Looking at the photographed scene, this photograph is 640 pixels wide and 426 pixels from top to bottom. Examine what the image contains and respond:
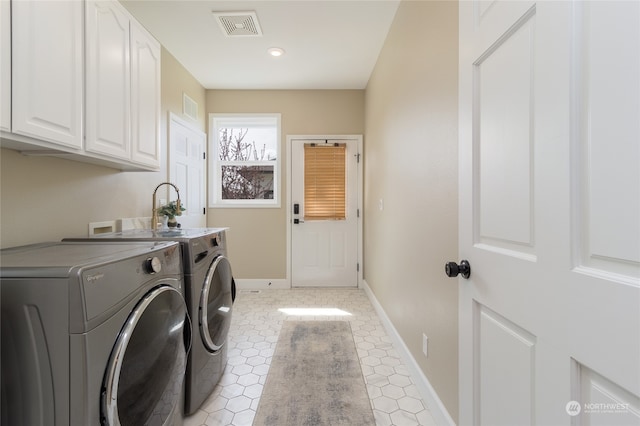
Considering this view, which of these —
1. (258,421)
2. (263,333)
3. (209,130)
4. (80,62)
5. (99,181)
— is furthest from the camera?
(209,130)

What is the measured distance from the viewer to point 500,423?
0.79 m

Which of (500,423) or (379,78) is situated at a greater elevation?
(379,78)

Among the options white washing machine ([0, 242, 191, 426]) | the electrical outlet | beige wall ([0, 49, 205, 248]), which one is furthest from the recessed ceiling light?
the electrical outlet

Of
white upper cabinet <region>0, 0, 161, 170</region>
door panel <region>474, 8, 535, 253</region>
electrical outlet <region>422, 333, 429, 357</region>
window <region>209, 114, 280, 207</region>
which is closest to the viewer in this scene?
door panel <region>474, 8, 535, 253</region>

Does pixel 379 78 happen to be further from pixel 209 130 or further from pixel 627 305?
pixel 627 305

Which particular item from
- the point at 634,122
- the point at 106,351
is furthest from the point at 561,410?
the point at 106,351

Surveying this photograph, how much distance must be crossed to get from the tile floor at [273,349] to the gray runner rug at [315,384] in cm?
6

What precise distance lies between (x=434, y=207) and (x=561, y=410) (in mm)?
999

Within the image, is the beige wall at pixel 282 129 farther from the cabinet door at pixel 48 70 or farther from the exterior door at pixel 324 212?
the cabinet door at pixel 48 70

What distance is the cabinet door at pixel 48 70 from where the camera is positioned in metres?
1.02

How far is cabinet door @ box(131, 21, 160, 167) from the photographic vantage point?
1.71m

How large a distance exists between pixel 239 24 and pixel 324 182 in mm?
1949

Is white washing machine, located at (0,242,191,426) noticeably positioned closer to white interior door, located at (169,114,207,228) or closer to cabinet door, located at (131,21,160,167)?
cabinet door, located at (131,21,160,167)

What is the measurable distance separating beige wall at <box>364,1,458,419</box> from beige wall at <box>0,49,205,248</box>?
2.05 meters
